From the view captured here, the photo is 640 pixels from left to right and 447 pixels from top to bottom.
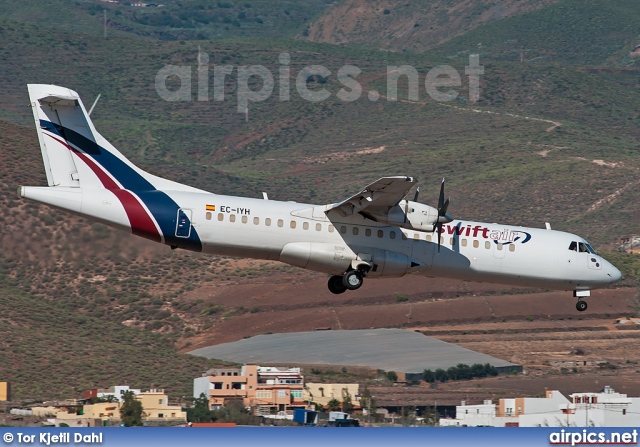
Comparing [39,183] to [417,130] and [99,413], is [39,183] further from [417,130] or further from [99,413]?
[417,130]

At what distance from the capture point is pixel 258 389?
2975 inches

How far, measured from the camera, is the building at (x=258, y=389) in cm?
7450

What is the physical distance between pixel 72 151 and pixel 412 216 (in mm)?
13068

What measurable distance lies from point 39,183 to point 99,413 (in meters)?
43.5

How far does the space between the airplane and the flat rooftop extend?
38.7 m

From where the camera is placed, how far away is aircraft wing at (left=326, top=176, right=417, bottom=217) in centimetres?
4522

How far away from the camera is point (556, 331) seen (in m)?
95.2

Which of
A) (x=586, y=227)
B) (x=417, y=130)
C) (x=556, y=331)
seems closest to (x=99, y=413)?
(x=556, y=331)

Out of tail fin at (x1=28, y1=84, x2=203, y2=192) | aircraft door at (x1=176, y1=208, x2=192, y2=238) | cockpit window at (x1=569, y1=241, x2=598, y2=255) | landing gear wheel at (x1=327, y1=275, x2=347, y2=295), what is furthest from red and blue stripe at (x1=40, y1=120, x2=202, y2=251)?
cockpit window at (x1=569, y1=241, x2=598, y2=255)

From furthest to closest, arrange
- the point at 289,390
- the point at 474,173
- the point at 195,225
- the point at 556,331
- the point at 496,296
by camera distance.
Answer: the point at 474,173, the point at 496,296, the point at 556,331, the point at 289,390, the point at 195,225

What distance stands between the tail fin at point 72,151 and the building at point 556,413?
27.8m

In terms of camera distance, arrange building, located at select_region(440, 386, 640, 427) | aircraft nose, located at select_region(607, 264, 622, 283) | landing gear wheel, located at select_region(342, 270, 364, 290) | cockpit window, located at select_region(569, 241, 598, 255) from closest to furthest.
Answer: landing gear wheel, located at select_region(342, 270, 364, 290) → cockpit window, located at select_region(569, 241, 598, 255) → aircraft nose, located at select_region(607, 264, 622, 283) → building, located at select_region(440, 386, 640, 427)

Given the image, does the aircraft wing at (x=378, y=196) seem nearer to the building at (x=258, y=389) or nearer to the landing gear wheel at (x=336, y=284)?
the landing gear wheel at (x=336, y=284)

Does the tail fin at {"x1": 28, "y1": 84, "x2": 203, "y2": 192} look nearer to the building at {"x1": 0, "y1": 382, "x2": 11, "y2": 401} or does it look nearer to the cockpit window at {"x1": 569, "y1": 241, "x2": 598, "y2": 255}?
the cockpit window at {"x1": 569, "y1": 241, "x2": 598, "y2": 255}
